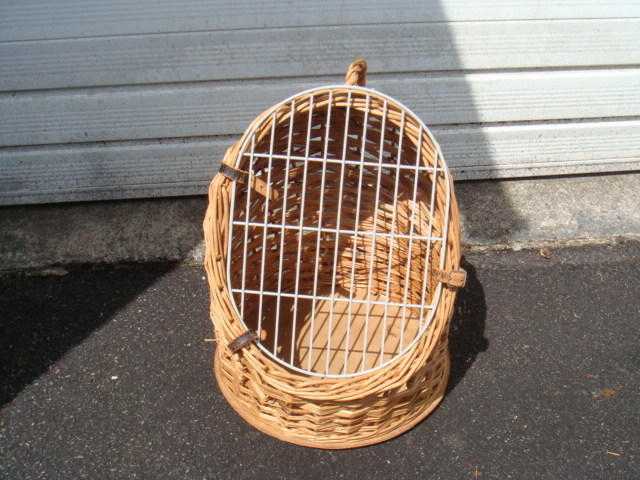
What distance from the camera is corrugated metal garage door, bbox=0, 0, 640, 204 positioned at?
2.37 metres

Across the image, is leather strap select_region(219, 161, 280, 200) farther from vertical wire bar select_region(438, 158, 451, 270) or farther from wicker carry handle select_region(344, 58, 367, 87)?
vertical wire bar select_region(438, 158, 451, 270)

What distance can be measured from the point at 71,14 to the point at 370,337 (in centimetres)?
171

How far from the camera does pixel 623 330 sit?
218 cm

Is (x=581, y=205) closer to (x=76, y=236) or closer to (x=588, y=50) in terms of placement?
(x=588, y=50)

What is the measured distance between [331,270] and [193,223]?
30.1 inches

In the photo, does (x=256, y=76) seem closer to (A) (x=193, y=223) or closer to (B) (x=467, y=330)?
(A) (x=193, y=223)

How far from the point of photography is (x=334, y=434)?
1.70m

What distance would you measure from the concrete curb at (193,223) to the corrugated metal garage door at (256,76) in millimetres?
88

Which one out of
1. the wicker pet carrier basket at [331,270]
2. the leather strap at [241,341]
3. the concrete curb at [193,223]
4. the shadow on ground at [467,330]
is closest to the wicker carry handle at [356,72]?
the wicker pet carrier basket at [331,270]

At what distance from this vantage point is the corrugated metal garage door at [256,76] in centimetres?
237

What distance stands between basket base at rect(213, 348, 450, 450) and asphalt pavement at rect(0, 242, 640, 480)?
4 centimetres

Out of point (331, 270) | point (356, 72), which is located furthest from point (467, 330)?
point (356, 72)

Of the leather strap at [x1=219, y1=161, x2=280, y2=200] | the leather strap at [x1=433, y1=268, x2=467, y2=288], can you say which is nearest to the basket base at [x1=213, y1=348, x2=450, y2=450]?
the leather strap at [x1=433, y1=268, x2=467, y2=288]

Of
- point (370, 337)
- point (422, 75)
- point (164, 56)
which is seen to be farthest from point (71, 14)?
point (370, 337)
